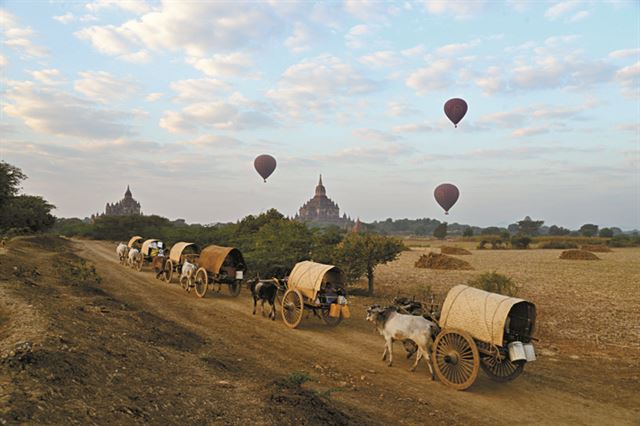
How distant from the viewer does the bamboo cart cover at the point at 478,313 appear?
7.36m

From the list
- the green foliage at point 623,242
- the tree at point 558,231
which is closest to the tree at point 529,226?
the tree at point 558,231

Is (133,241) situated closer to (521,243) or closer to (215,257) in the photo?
(215,257)

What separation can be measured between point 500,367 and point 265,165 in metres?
35.6

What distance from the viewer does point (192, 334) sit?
10.2 m

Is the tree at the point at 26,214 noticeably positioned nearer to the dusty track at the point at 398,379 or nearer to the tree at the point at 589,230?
the dusty track at the point at 398,379

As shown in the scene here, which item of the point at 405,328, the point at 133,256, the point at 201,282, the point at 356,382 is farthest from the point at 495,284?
the point at 133,256

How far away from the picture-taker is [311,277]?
1154 centimetres

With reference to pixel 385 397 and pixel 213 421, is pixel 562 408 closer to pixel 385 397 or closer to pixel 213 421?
pixel 385 397

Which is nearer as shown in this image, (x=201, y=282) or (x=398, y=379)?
(x=398, y=379)

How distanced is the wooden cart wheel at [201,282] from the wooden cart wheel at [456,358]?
1028cm

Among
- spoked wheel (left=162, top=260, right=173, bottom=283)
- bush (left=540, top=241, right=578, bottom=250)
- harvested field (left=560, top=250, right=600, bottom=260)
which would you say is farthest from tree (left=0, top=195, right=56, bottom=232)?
bush (left=540, top=241, right=578, bottom=250)

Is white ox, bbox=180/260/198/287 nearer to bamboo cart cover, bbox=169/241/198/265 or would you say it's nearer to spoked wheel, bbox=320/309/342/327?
bamboo cart cover, bbox=169/241/198/265

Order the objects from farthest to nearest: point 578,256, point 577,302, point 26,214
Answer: point 578,256, point 26,214, point 577,302

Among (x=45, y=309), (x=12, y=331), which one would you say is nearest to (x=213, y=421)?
(x=12, y=331)
